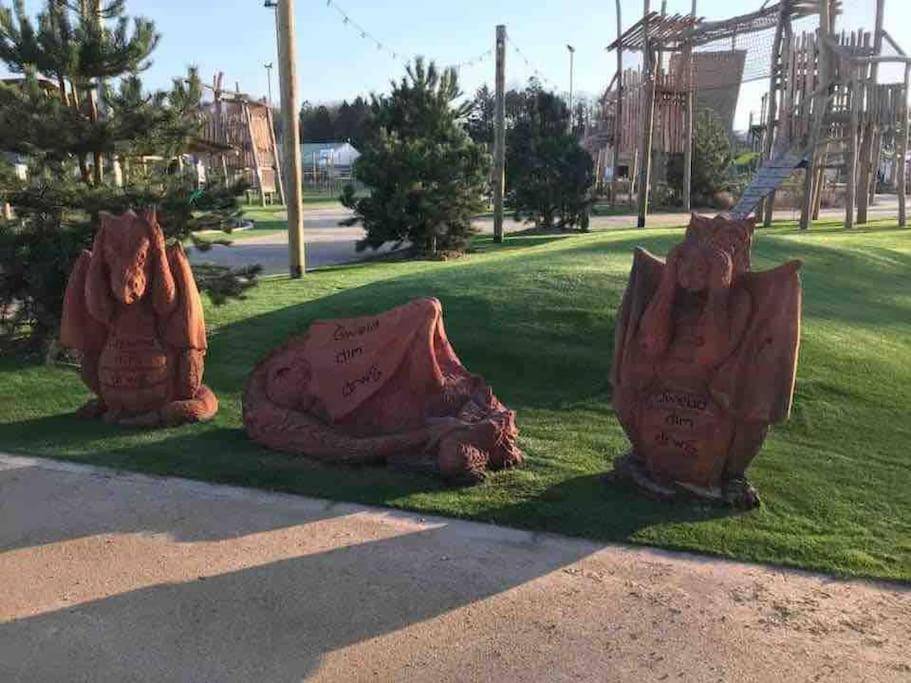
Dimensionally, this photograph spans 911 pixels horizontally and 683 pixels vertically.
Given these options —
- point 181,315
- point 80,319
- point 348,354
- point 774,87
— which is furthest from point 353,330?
point 774,87

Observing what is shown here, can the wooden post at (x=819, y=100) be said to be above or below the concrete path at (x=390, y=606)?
above

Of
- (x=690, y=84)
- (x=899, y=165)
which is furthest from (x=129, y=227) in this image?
(x=690, y=84)

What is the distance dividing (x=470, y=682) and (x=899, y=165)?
21.3m

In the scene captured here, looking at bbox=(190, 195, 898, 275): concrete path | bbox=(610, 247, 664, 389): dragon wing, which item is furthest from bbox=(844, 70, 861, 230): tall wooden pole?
bbox=(610, 247, 664, 389): dragon wing

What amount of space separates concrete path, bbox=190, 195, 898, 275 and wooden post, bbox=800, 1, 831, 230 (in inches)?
145

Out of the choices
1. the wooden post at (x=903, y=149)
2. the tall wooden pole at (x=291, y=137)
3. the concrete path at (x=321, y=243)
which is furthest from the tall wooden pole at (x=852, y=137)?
the tall wooden pole at (x=291, y=137)

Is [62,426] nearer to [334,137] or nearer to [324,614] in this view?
[324,614]

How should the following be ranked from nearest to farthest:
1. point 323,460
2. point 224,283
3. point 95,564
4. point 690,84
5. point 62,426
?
1. point 95,564
2. point 323,460
3. point 62,426
4. point 224,283
5. point 690,84

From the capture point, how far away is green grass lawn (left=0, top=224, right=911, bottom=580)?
4.28m

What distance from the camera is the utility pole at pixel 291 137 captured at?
41.6 ft

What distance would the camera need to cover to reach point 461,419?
16.4 ft

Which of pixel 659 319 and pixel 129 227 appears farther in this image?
pixel 129 227

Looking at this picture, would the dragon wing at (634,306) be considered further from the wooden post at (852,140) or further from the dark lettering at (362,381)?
the wooden post at (852,140)

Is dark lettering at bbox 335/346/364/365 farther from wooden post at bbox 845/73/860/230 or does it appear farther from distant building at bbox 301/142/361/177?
distant building at bbox 301/142/361/177
